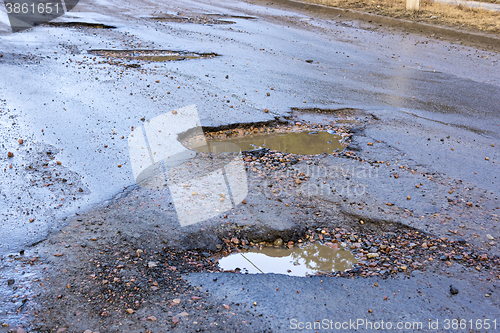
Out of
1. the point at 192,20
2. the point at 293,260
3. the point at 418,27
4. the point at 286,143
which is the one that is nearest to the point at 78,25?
the point at 192,20

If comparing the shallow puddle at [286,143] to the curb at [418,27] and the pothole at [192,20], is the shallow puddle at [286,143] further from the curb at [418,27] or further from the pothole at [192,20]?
the pothole at [192,20]

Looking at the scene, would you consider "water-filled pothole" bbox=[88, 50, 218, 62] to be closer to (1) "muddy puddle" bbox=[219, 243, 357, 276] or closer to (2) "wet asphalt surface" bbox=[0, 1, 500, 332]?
(2) "wet asphalt surface" bbox=[0, 1, 500, 332]

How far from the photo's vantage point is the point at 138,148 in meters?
4.97

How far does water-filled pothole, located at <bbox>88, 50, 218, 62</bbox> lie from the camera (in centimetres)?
837

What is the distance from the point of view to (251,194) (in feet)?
13.6

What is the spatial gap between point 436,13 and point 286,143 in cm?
1022

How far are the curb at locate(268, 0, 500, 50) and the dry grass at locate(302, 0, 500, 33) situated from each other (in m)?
0.38

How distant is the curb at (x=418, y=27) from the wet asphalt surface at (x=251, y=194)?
5.21ft

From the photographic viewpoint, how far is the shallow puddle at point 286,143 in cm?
512

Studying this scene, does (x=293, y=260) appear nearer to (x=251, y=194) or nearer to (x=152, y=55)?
(x=251, y=194)

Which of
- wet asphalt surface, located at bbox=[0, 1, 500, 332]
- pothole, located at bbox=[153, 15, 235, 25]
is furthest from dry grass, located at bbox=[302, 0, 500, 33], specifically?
pothole, located at bbox=[153, 15, 235, 25]

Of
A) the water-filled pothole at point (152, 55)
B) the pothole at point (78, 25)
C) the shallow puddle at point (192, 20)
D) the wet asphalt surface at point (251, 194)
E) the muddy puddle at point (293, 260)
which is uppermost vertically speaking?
the shallow puddle at point (192, 20)

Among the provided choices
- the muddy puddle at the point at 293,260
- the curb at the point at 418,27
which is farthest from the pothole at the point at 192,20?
the muddy puddle at the point at 293,260

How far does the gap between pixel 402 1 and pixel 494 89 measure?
8.09 m
